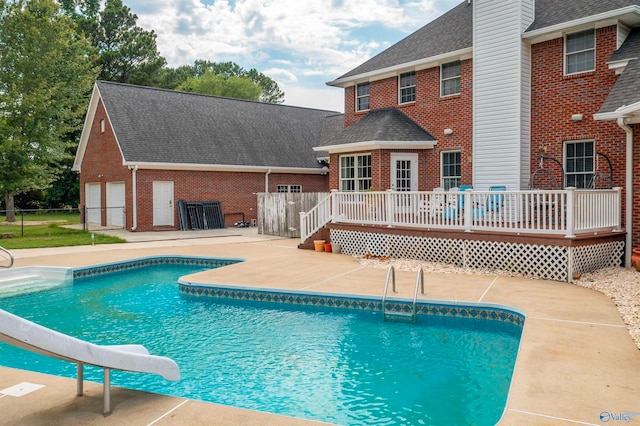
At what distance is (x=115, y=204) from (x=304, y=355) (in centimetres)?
1987

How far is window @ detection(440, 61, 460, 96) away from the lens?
16062mm

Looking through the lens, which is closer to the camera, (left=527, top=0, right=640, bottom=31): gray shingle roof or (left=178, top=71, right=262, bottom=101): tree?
(left=527, top=0, right=640, bottom=31): gray shingle roof

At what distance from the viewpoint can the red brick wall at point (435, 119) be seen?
51.4ft

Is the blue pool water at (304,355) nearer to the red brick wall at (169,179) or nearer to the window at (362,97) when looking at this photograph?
the window at (362,97)

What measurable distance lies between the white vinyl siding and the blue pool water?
7.64 metres

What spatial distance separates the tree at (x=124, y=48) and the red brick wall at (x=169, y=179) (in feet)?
64.0

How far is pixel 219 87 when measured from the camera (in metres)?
58.9

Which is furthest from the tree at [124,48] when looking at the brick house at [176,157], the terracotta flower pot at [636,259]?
the terracotta flower pot at [636,259]

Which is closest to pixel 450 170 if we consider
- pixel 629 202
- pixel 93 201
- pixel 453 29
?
pixel 453 29

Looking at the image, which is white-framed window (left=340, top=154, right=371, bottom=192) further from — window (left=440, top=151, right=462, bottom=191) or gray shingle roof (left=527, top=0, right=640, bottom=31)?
gray shingle roof (left=527, top=0, right=640, bottom=31)

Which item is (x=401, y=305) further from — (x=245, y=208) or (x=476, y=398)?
(x=245, y=208)

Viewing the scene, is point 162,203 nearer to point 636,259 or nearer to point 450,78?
point 450,78

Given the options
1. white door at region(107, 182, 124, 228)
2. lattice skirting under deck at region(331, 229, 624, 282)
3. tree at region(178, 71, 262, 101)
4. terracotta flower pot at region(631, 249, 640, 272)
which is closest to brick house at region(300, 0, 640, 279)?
lattice skirting under deck at region(331, 229, 624, 282)

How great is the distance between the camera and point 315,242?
15664mm
